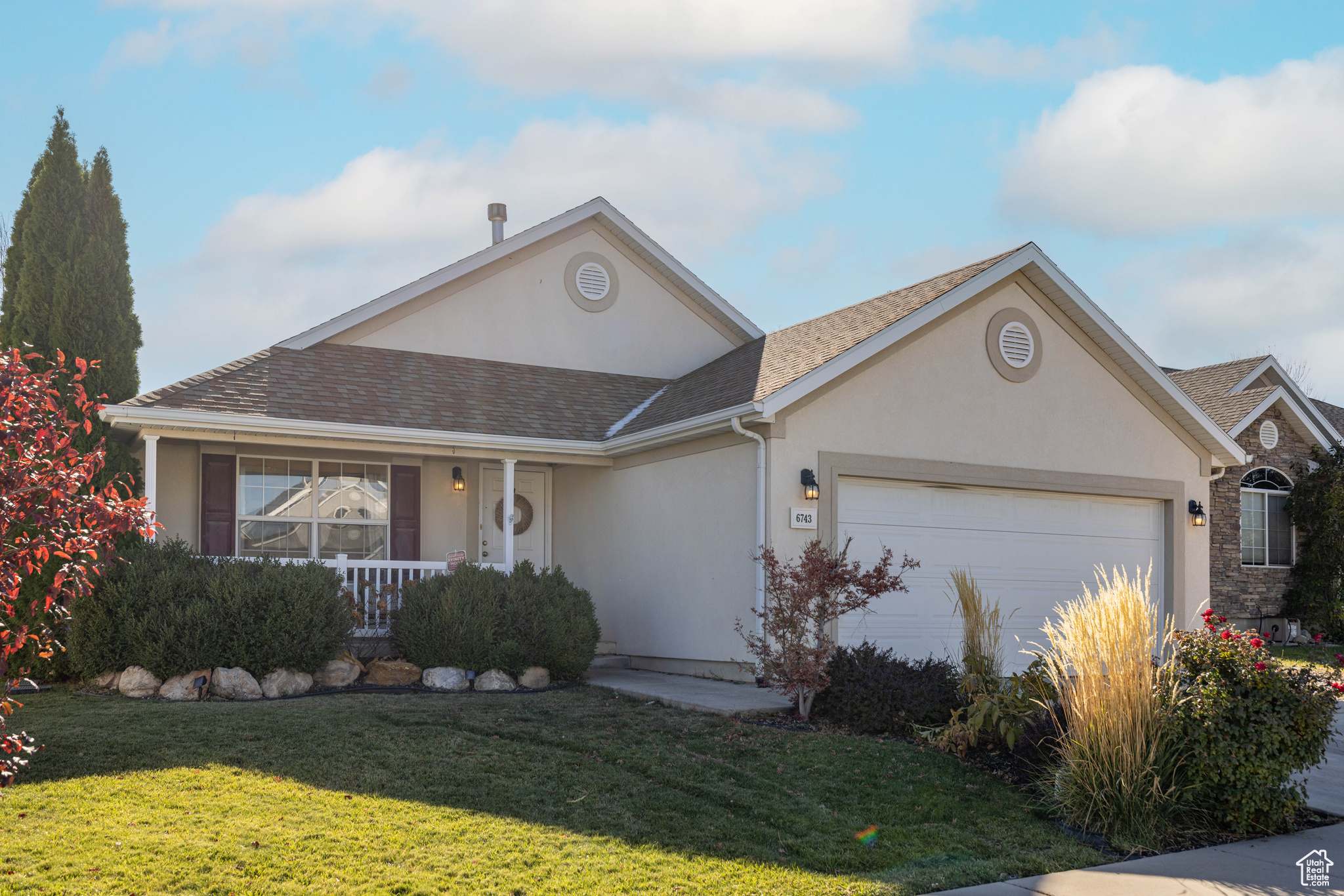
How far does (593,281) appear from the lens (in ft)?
46.9

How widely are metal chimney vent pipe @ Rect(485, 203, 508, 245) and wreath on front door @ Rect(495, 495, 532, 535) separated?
4.09 meters

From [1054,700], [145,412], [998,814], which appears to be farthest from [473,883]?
[145,412]

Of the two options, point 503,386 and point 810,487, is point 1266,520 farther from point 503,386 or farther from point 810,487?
point 503,386

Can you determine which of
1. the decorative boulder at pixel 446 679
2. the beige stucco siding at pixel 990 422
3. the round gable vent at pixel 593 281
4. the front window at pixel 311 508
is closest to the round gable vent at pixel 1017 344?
the beige stucco siding at pixel 990 422

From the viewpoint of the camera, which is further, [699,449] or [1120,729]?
[699,449]

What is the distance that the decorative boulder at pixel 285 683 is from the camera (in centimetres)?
903

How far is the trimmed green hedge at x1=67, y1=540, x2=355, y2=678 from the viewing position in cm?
876

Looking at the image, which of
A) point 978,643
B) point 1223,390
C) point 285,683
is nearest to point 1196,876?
point 978,643

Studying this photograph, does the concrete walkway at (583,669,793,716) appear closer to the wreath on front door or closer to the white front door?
the white front door

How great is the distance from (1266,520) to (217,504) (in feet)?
53.2

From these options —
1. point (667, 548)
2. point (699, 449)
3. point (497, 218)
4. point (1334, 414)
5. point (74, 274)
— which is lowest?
point (667, 548)

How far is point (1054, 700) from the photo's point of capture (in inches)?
276

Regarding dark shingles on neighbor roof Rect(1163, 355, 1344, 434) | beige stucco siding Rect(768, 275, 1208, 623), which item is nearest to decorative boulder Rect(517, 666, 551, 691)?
beige stucco siding Rect(768, 275, 1208, 623)

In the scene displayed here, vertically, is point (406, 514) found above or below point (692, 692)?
above
